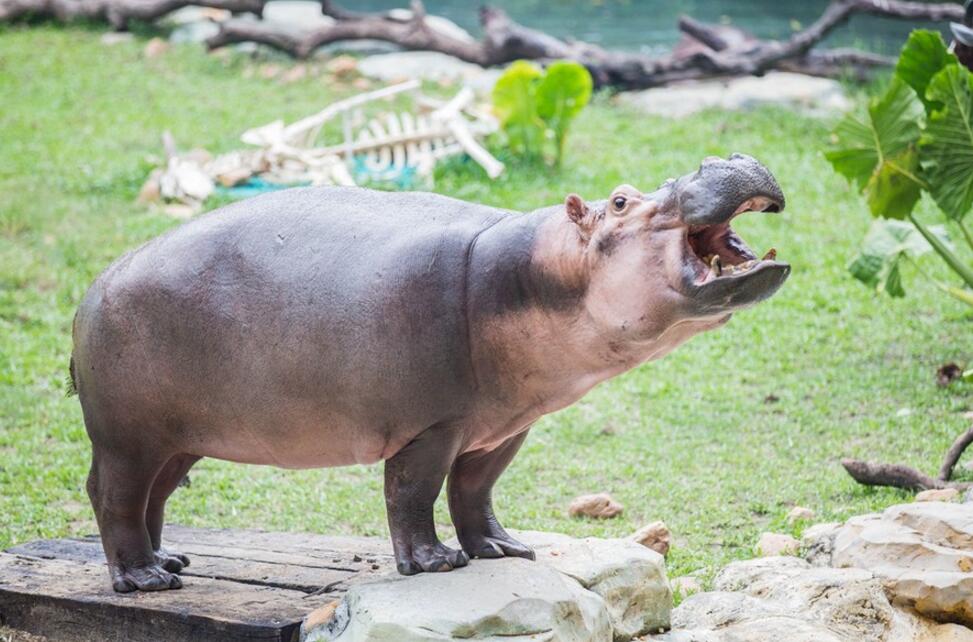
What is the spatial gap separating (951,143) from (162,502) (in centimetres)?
460

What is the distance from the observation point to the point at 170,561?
14.9 feet

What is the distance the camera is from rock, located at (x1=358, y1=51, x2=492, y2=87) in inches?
573

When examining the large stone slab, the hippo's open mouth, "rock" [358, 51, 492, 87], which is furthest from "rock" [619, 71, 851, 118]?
the hippo's open mouth

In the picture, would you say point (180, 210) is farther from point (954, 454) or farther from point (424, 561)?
point (424, 561)

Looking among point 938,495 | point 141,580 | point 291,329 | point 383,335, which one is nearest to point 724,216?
point 383,335

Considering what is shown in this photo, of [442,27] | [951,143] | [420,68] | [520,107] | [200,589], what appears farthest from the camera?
[442,27]

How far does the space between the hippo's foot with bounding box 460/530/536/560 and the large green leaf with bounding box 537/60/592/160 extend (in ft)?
23.8

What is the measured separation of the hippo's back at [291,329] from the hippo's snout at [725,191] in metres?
0.80

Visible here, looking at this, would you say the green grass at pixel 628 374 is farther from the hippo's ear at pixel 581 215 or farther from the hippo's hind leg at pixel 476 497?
the hippo's ear at pixel 581 215

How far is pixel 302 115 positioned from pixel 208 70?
7.78ft

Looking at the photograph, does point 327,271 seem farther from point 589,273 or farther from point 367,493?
point 367,493

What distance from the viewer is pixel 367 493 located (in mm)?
6664

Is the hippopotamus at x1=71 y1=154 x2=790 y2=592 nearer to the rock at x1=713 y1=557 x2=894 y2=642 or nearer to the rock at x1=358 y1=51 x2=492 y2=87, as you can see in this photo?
the rock at x1=713 y1=557 x2=894 y2=642

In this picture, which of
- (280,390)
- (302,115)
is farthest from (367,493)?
(302,115)
